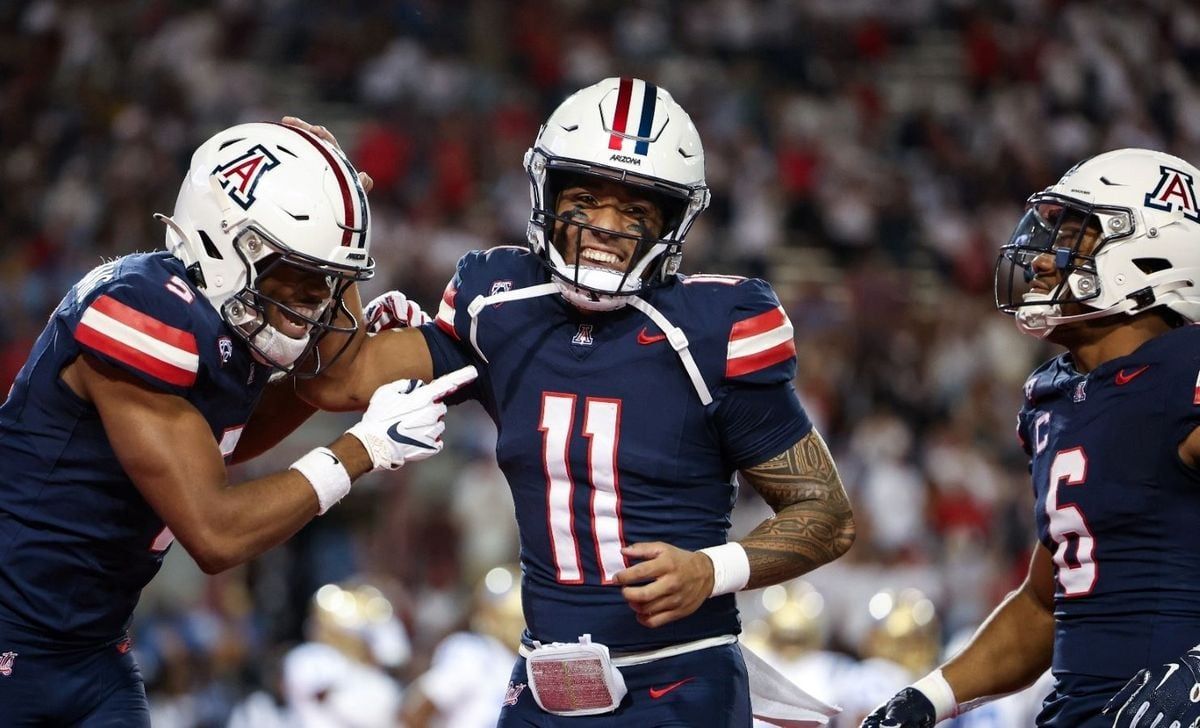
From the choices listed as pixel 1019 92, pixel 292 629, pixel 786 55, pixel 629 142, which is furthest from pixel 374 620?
pixel 1019 92

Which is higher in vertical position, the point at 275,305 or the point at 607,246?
the point at 607,246

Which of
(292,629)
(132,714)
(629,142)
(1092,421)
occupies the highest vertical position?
(629,142)

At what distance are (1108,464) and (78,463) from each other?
228 centimetres

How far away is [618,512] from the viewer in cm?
340

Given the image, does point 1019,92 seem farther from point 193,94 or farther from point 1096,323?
point 1096,323

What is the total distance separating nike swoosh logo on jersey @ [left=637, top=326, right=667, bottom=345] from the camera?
3449 millimetres

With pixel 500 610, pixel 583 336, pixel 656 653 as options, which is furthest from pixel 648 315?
pixel 500 610

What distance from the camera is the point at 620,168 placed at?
3.46 meters

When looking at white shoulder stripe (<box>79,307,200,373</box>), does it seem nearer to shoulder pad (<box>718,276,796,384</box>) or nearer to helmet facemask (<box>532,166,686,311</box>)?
helmet facemask (<box>532,166,686,311</box>)

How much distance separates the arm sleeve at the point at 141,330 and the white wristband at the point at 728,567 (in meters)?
1.18

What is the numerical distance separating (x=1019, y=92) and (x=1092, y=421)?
9.13 m

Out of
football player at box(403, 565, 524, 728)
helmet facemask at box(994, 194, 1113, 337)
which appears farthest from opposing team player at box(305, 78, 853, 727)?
football player at box(403, 565, 524, 728)

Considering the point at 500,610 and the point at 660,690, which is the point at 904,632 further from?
the point at 660,690

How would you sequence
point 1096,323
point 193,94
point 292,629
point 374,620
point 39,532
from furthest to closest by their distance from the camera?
point 193,94 < point 292,629 < point 374,620 < point 1096,323 < point 39,532
